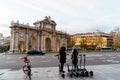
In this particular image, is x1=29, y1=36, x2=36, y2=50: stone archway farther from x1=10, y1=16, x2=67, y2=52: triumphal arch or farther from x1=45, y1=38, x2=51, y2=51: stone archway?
x1=45, y1=38, x2=51, y2=51: stone archway

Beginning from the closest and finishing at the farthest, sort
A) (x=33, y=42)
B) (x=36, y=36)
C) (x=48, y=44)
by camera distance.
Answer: (x=36, y=36), (x=33, y=42), (x=48, y=44)

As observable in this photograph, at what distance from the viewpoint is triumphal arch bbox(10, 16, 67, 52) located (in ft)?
222

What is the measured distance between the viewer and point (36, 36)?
79.8 metres

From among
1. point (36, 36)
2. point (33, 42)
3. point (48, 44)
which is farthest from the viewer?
point (48, 44)

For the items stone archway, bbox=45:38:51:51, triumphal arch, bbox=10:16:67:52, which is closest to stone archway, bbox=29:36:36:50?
triumphal arch, bbox=10:16:67:52

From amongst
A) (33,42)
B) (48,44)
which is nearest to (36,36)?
(33,42)

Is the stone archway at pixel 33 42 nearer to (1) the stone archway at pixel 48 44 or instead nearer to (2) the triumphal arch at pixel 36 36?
(2) the triumphal arch at pixel 36 36

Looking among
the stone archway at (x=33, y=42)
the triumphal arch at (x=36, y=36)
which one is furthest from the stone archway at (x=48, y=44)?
the stone archway at (x=33, y=42)

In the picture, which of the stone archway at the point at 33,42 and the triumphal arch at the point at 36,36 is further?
the stone archway at the point at 33,42

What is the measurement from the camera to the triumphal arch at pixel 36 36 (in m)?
67.6

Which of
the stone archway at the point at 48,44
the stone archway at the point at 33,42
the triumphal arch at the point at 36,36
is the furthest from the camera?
the stone archway at the point at 48,44

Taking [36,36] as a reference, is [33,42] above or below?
below

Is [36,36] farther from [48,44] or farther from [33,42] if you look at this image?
[48,44]

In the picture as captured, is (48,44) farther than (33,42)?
Yes
